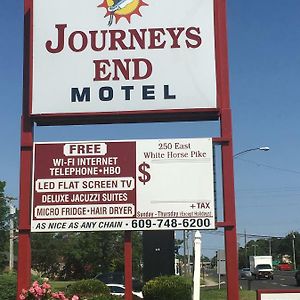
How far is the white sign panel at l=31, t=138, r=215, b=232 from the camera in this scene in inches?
426

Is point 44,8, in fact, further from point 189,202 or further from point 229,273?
point 229,273

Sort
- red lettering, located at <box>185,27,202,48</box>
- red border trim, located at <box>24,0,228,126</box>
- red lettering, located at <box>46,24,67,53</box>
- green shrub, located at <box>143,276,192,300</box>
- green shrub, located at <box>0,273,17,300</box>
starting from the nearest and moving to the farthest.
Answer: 1. red border trim, located at <box>24,0,228,126</box>
2. red lettering, located at <box>185,27,202,48</box>
3. red lettering, located at <box>46,24,67,53</box>
4. green shrub, located at <box>143,276,192,300</box>
5. green shrub, located at <box>0,273,17,300</box>

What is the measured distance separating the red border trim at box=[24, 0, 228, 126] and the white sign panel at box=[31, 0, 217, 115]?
0.08 meters

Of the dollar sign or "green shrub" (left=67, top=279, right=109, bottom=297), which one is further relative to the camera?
"green shrub" (left=67, top=279, right=109, bottom=297)

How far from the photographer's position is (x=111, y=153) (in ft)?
36.3

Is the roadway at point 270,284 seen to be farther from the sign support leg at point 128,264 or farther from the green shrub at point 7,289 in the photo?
the sign support leg at point 128,264

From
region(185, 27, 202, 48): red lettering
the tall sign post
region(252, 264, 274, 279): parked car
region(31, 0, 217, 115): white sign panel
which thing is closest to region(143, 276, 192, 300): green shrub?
the tall sign post

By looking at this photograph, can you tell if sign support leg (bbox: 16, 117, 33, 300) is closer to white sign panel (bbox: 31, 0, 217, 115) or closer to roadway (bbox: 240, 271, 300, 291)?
white sign panel (bbox: 31, 0, 217, 115)

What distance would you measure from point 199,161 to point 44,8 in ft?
14.2

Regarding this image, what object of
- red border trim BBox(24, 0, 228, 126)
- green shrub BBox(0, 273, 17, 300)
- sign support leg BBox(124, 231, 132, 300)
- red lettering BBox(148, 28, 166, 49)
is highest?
red lettering BBox(148, 28, 166, 49)

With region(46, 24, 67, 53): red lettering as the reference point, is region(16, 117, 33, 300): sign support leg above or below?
below

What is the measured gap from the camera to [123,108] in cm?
1138

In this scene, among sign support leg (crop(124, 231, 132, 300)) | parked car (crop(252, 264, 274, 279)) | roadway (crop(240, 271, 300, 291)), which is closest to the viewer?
sign support leg (crop(124, 231, 132, 300))

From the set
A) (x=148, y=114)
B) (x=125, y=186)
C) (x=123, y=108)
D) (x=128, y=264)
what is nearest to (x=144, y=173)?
(x=125, y=186)
